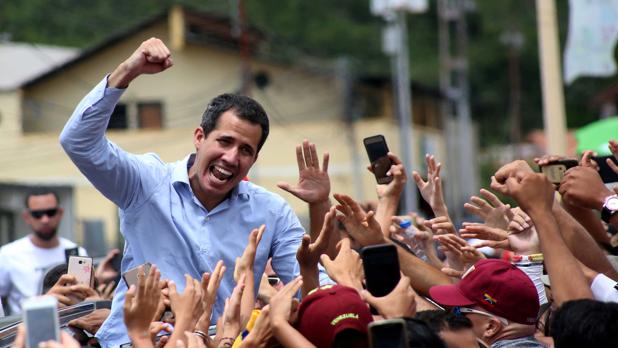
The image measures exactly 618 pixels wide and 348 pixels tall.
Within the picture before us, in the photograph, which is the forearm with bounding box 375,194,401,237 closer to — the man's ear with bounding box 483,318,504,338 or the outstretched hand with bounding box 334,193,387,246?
the outstretched hand with bounding box 334,193,387,246

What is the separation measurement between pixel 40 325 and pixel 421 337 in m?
1.43

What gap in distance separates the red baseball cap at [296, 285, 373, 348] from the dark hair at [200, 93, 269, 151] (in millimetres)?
1605

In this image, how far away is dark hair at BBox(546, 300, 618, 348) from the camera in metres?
4.68

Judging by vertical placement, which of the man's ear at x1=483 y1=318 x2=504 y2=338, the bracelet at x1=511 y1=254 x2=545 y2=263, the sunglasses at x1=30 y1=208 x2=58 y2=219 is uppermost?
the sunglasses at x1=30 y1=208 x2=58 y2=219

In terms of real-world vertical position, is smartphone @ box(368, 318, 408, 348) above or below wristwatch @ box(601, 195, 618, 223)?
below

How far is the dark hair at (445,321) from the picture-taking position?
17.6ft

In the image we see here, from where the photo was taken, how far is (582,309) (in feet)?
15.6

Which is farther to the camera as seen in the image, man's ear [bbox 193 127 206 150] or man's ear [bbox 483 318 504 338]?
man's ear [bbox 193 127 206 150]

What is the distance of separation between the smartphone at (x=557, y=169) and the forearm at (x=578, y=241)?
13 cm

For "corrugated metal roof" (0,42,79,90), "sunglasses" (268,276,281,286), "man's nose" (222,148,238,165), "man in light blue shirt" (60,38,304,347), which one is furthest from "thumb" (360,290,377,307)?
"corrugated metal roof" (0,42,79,90)

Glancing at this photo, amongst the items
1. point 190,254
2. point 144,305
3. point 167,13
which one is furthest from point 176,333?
point 167,13

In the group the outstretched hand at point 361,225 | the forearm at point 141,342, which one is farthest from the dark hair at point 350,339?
the outstretched hand at point 361,225

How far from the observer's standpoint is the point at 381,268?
498 centimetres

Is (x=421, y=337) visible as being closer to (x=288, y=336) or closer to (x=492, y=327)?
(x=288, y=336)
